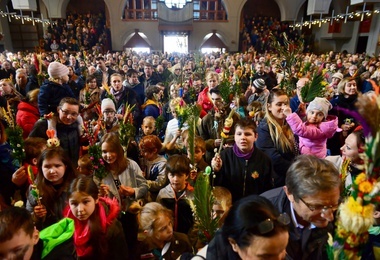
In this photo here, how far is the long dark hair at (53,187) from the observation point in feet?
6.99

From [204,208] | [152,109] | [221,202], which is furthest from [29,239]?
[152,109]

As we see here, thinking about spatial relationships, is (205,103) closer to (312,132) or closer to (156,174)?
(156,174)

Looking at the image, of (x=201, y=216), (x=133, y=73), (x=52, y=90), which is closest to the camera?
(x=201, y=216)

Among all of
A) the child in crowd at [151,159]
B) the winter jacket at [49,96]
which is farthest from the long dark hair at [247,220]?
the winter jacket at [49,96]

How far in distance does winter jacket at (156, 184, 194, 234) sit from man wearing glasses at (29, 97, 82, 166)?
51.6 inches

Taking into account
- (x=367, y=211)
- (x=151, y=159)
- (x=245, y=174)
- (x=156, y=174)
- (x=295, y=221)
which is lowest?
(x=156, y=174)

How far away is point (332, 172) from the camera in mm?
1528

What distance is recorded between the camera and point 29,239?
57.0 inches

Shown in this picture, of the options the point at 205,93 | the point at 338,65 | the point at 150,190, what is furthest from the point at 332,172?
the point at 338,65

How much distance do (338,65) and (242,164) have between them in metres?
8.71

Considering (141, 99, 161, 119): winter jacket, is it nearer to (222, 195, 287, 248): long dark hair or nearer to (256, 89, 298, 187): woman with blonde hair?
(256, 89, 298, 187): woman with blonde hair

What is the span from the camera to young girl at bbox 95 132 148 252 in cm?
246

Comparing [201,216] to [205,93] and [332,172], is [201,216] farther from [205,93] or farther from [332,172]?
[205,93]

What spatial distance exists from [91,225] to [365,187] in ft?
5.46
